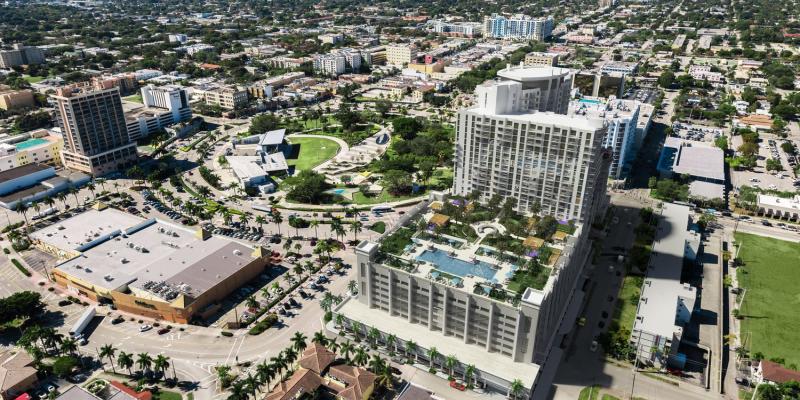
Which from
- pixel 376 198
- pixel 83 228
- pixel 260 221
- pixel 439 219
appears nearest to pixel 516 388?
pixel 439 219

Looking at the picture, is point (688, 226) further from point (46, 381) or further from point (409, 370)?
point (46, 381)

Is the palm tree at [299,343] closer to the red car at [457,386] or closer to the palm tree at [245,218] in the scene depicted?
the red car at [457,386]

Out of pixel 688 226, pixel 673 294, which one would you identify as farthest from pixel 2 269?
pixel 688 226

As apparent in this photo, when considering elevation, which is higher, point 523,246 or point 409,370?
point 523,246

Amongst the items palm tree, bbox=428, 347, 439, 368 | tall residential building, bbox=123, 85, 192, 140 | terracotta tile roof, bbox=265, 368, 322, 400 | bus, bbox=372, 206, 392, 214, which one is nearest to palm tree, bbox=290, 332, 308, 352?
terracotta tile roof, bbox=265, 368, 322, 400

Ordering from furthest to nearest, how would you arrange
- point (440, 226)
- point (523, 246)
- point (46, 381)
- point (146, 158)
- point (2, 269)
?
1. point (146, 158)
2. point (2, 269)
3. point (440, 226)
4. point (523, 246)
5. point (46, 381)

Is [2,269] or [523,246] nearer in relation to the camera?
[523,246]
